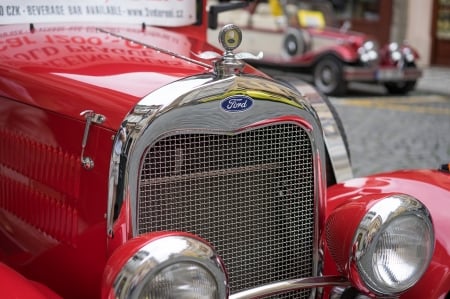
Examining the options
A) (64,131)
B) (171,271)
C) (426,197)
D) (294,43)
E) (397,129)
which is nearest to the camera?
(171,271)

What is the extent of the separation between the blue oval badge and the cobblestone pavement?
13.7ft

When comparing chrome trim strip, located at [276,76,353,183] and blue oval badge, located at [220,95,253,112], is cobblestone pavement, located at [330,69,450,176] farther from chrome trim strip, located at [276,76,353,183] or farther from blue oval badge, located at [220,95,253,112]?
blue oval badge, located at [220,95,253,112]

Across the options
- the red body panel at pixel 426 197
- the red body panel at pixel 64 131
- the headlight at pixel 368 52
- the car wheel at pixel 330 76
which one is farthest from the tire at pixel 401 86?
the red body panel at pixel 64 131

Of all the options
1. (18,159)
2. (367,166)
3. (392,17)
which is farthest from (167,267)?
(392,17)

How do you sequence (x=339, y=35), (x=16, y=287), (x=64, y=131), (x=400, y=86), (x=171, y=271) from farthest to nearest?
(x=400, y=86) < (x=339, y=35) < (x=64, y=131) < (x=16, y=287) < (x=171, y=271)

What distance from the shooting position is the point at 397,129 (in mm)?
8562

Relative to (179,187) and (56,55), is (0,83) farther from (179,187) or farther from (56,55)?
(179,187)

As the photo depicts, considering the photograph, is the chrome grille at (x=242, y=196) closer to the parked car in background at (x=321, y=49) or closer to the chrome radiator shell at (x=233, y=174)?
the chrome radiator shell at (x=233, y=174)

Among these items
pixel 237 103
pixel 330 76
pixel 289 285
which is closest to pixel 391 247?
pixel 289 285

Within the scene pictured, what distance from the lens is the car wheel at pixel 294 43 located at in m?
12.0

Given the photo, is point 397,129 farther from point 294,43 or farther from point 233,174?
point 233,174

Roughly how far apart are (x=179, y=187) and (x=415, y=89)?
10.8 m

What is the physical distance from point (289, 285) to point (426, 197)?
81 centimetres

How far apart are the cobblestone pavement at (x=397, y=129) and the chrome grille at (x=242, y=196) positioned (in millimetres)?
3855
